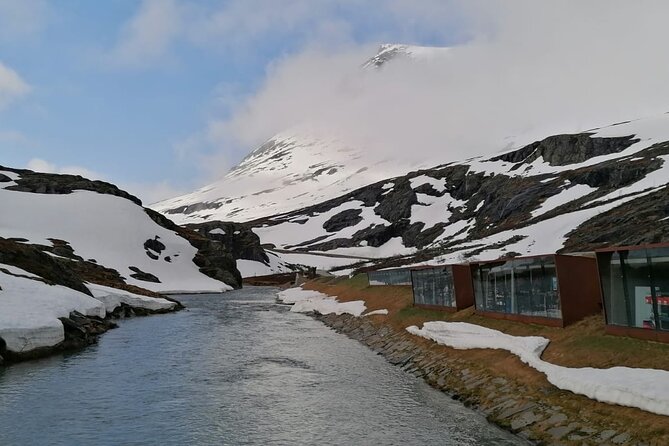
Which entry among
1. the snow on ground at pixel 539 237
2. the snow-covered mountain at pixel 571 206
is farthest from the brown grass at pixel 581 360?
the snow on ground at pixel 539 237

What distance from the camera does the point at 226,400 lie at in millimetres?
23625

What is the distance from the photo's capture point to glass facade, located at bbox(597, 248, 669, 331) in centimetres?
1991

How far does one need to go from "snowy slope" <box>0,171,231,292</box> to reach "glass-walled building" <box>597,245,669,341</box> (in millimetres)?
98702

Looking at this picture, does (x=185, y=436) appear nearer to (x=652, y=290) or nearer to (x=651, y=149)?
(x=652, y=290)

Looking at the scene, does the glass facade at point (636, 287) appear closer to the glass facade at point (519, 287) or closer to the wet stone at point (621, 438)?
the glass facade at point (519, 287)

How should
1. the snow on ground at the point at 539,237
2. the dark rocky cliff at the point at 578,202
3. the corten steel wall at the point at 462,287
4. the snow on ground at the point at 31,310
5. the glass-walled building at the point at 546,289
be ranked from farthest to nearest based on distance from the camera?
the snow on ground at the point at 539,237 → the dark rocky cliff at the point at 578,202 → the corten steel wall at the point at 462,287 → the snow on ground at the point at 31,310 → the glass-walled building at the point at 546,289

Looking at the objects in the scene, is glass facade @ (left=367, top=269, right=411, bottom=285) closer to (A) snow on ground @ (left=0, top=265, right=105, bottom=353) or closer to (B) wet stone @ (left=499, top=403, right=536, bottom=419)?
(A) snow on ground @ (left=0, top=265, right=105, bottom=353)

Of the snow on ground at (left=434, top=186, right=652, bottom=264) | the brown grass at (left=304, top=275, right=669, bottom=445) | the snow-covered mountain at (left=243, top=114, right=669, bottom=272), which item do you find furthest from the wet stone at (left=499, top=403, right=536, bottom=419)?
the snow on ground at (left=434, top=186, right=652, bottom=264)

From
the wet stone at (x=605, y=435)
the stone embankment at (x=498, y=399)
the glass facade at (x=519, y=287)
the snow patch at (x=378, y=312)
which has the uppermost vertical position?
the glass facade at (x=519, y=287)

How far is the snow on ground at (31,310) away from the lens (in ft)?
104

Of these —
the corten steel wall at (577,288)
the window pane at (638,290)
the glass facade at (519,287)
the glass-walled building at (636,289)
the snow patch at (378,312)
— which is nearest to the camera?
the glass-walled building at (636,289)

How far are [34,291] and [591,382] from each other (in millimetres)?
38318

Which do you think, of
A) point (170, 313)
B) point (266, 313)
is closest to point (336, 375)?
point (266, 313)

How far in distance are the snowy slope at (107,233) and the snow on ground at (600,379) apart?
9432 cm
